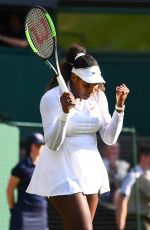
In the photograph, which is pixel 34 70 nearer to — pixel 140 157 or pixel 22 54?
pixel 22 54

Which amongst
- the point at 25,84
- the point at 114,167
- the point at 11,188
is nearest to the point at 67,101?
the point at 11,188

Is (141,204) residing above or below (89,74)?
below

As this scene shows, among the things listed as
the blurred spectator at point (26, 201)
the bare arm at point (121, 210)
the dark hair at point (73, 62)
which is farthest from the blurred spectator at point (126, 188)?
the dark hair at point (73, 62)

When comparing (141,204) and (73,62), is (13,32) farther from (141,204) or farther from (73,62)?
(73,62)

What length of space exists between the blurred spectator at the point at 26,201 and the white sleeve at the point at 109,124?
4.06 meters

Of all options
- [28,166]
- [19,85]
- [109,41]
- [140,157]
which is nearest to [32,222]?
[28,166]

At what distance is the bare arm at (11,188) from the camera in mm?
10766

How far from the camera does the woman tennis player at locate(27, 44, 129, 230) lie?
248 inches

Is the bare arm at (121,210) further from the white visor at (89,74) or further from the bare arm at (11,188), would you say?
the white visor at (89,74)

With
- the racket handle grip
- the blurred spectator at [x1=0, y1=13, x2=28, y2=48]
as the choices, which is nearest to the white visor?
the racket handle grip

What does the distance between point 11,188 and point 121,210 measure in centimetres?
151

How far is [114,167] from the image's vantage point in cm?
1191

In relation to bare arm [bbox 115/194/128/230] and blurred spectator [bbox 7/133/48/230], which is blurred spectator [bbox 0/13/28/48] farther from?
blurred spectator [bbox 7/133/48/230]

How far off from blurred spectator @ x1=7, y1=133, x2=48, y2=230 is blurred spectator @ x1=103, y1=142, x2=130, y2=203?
121 centimetres
